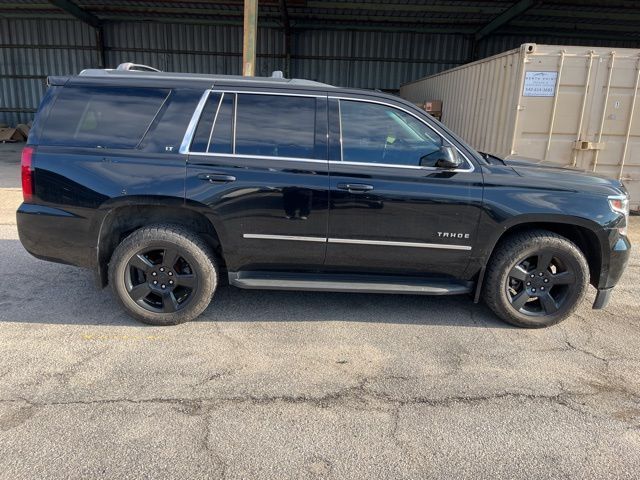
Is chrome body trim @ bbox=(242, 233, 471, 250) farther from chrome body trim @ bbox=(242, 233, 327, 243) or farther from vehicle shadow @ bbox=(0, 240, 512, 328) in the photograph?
vehicle shadow @ bbox=(0, 240, 512, 328)

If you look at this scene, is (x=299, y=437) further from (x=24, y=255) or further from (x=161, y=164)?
(x=24, y=255)

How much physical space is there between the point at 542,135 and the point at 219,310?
6338mm

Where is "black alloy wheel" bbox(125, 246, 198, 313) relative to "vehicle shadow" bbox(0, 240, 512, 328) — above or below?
above

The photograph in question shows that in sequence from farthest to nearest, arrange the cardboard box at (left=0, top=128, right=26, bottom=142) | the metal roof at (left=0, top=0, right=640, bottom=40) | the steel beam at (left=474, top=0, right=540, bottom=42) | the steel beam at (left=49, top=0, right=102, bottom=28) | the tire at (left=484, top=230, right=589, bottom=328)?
the cardboard box at (left=0, top=128, right=26, bottom=142) → the steel beam at (left=49, top=0, right=102, bottom=28) → the metal roof at (left=0, top=0, right=640, bottom=40) → the steel beam at (left=474, top=0, right=540, bottom=42) → the tire at (left=484, top=230, right=589, bottom=328)

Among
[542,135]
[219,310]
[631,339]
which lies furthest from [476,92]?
[219,310]

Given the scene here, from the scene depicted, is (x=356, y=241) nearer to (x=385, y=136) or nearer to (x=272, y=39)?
(x=385, y=136)

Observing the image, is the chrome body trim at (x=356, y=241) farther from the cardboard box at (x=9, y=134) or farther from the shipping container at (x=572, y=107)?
the cardboard box at (x=9, y=134)

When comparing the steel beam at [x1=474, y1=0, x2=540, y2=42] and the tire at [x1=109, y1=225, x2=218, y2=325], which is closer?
the tire at [x1=109, y1=225, x2=218, y2=325]

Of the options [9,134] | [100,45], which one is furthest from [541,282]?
[9,134]

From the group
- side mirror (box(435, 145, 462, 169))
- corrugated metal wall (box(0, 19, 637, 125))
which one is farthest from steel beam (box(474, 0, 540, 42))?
side mirror (box(435, 145, 462, 169))

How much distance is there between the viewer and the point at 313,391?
2.91 meters

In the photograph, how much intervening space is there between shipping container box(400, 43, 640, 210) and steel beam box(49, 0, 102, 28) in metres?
15.3

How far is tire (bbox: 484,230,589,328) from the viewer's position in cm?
372

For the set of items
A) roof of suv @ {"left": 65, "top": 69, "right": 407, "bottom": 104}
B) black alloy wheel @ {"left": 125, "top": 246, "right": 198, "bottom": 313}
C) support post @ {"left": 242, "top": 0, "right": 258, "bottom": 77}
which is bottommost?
black alloy wheel @ {"left": 125, "top": 246, "right": 198, "bottom": 313}
